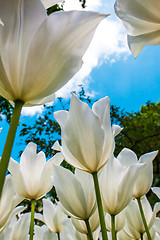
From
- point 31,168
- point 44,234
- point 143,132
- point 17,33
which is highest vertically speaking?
point 143,132

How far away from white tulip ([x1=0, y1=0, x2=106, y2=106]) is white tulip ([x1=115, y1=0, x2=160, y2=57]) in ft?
0.52

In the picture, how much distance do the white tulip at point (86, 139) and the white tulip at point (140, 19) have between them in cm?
18

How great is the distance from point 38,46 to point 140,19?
0.25 m

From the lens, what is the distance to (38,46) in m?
0.34

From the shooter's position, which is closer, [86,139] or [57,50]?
[57,50]

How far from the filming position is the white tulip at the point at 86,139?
0.53m

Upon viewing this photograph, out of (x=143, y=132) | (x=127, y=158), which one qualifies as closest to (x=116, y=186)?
(x=127, y=158)

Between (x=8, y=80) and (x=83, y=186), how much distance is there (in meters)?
0.40

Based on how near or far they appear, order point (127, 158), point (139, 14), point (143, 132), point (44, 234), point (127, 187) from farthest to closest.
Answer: point (143, 132) → point (44, 234) → point (127, 158) → point (127, 187) → point (139, 14)

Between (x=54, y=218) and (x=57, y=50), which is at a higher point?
(x=57, y=50)

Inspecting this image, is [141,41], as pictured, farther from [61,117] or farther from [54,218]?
[54,218]

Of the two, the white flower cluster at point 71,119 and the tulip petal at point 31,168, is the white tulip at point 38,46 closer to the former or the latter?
the white flower cluster at point 71,119

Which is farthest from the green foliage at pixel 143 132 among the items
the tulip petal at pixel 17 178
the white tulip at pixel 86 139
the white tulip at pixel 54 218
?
the white tulip at pixel 86 139

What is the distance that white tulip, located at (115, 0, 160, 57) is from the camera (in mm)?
473
